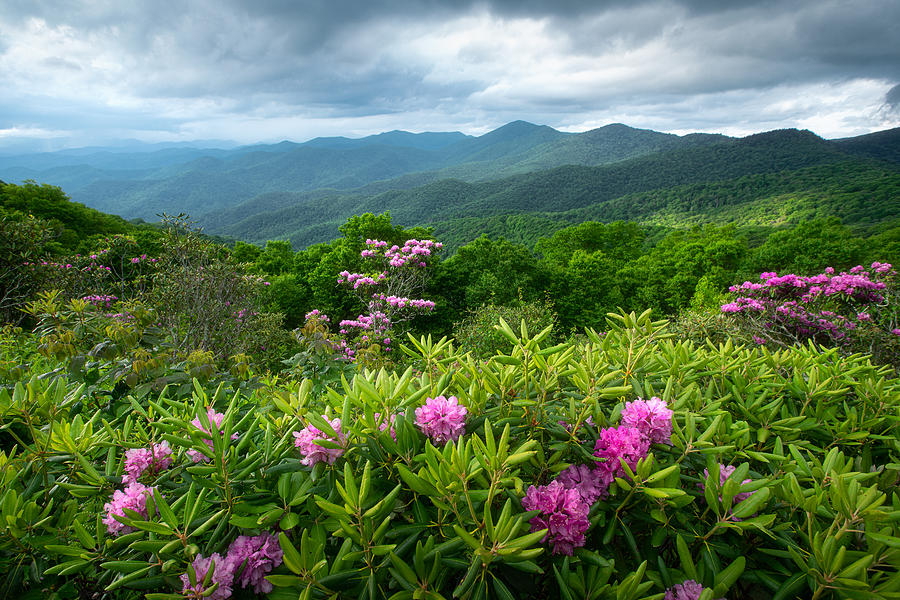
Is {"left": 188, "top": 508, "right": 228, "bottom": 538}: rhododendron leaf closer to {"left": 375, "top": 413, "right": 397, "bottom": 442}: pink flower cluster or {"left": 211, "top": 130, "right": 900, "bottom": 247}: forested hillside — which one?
{"left": 375, "top": 413, "right": 397, "bottom": 442}: pink flower cluster

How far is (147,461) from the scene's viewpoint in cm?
123

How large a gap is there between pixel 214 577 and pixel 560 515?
823mm

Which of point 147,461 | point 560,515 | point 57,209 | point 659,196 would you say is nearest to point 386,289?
point 147,461

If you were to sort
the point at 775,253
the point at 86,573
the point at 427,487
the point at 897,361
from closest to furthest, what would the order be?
1. the point at 427,487
2. the point at 86,573
3. the point at 897,361
4. the point at 775,253

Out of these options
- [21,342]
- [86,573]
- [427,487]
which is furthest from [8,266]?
[427,487]

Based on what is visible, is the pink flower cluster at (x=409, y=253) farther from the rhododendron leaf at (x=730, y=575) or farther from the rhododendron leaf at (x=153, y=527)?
the rhododendron leaf at (x=730, y=575)

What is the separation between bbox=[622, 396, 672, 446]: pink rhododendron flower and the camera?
1114mm

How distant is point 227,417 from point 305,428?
0.25 m

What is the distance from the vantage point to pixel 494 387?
1.24m

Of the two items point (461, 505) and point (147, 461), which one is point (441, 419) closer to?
point (461, 505)

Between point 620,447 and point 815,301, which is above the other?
point 620,447

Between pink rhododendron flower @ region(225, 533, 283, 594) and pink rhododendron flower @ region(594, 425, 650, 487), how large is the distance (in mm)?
861

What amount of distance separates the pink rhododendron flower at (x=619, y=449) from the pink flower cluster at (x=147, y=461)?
133cm

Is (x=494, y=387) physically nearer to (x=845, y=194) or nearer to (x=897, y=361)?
(x=897, y=361)
